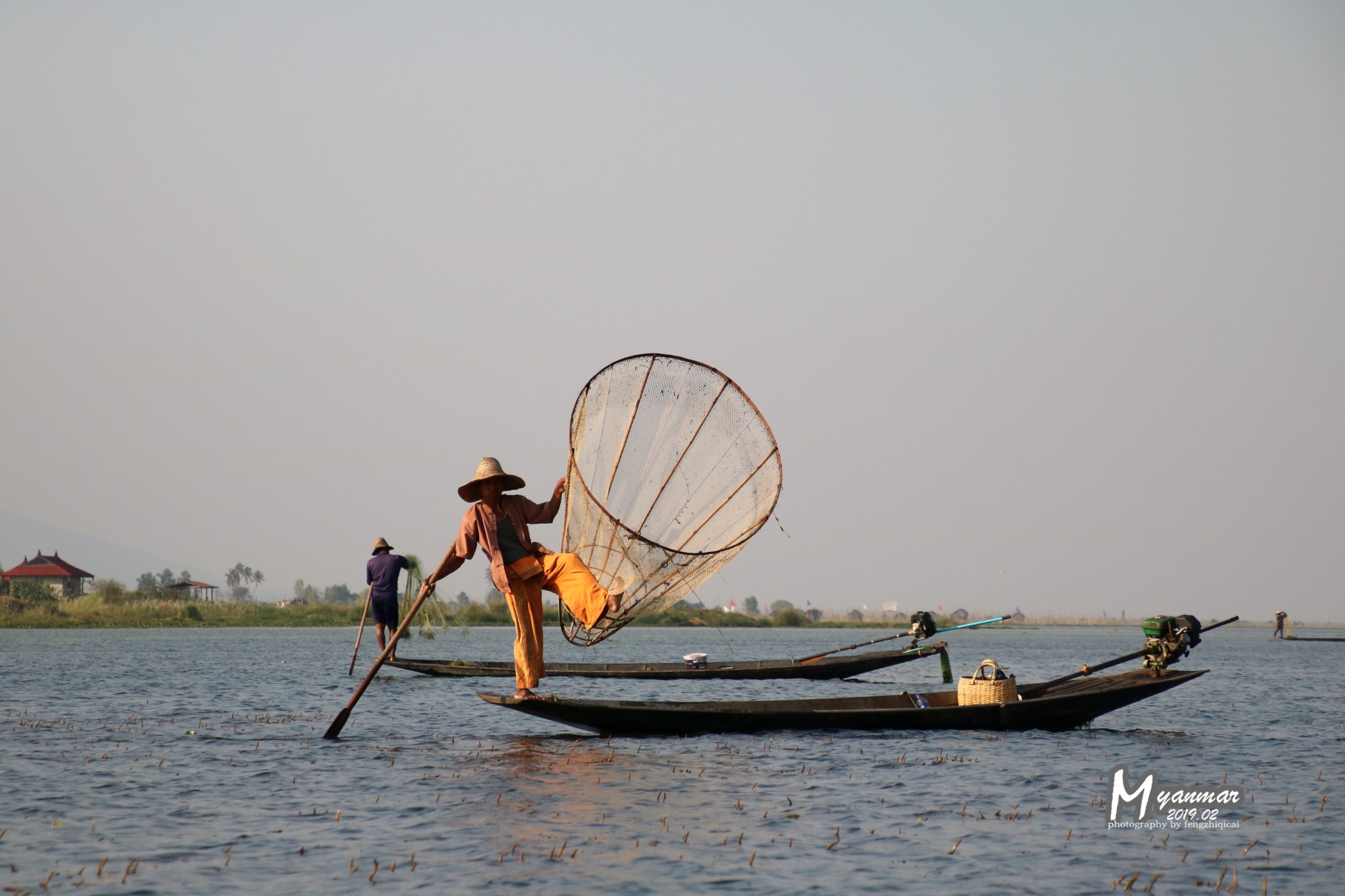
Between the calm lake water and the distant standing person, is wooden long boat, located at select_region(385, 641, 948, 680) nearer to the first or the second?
the distant standing person

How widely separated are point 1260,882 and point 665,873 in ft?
13.9

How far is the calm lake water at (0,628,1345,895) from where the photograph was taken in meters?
7.96

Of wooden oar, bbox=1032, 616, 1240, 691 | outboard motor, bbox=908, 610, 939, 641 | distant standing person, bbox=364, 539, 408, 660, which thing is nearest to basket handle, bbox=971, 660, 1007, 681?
wooden oar, bbox=1032, 616, 1240, 691

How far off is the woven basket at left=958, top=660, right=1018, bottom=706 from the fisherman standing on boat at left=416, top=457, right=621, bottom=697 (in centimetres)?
586

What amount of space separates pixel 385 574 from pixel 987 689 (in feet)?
38.1

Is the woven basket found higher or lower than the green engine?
lower

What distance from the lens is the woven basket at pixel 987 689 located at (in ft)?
50.7

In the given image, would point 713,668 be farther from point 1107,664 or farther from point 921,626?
point 1107,664

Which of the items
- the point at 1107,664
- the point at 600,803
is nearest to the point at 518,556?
the point at 600,803

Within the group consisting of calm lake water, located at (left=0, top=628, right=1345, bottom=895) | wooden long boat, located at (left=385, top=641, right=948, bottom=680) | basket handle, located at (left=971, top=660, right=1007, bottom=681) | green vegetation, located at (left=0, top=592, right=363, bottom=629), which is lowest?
Result: calm lake water, located at (left=0, top=628, right=1345, bottom=895)

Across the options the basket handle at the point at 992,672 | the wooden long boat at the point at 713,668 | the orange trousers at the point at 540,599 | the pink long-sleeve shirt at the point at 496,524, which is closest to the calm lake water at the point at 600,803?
the basket handle at the point at 992,672

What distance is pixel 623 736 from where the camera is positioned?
14273 mm

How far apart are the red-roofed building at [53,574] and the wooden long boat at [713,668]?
240 feet

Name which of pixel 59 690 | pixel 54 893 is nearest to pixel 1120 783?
pixel 54 893
